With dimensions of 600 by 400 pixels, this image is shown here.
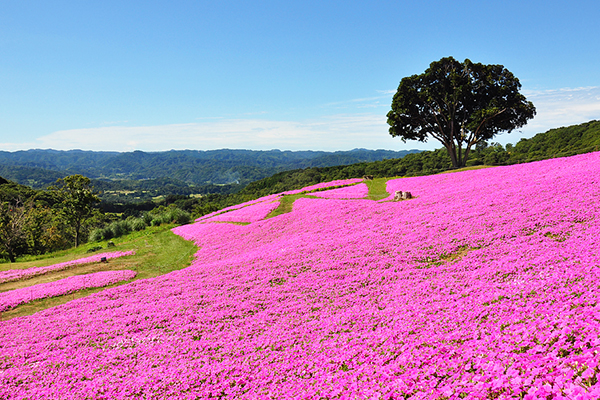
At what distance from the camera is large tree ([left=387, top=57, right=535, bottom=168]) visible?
46094 mm

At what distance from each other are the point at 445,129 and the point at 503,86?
10.3 metres

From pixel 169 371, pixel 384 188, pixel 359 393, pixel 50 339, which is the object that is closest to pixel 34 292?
pixel 50 339

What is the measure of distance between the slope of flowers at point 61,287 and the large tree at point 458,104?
4719 cm

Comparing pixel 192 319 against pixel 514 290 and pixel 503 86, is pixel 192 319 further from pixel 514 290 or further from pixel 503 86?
pixel 503 86

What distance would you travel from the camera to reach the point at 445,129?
53156 mm

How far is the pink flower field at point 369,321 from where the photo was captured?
577 cm

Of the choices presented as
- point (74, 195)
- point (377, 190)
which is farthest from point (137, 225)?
A: point (377, 190)

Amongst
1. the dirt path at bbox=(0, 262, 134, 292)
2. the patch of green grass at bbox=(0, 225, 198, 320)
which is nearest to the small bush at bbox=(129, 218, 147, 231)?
the patch of green grass at bbox=(0, 225, 198, 320)

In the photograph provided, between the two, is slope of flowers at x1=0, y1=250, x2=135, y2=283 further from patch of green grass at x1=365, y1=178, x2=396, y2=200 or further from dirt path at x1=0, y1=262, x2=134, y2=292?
patch of green grass at x1=365, y1=178, x2=396, y2=200

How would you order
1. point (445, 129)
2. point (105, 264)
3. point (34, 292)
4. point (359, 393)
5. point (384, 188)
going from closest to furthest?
point (359, 393) → point (34, 292) → point (105, 264) → point (384, 188) → point (445, 129)

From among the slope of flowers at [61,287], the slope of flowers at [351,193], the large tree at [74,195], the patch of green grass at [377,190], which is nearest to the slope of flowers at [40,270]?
the slope of flowers at [61,287]

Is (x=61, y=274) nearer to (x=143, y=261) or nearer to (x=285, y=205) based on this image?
(x=143, y=261)

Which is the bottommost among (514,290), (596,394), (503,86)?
(514,290)

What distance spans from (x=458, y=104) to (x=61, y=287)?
56290 millimetres
